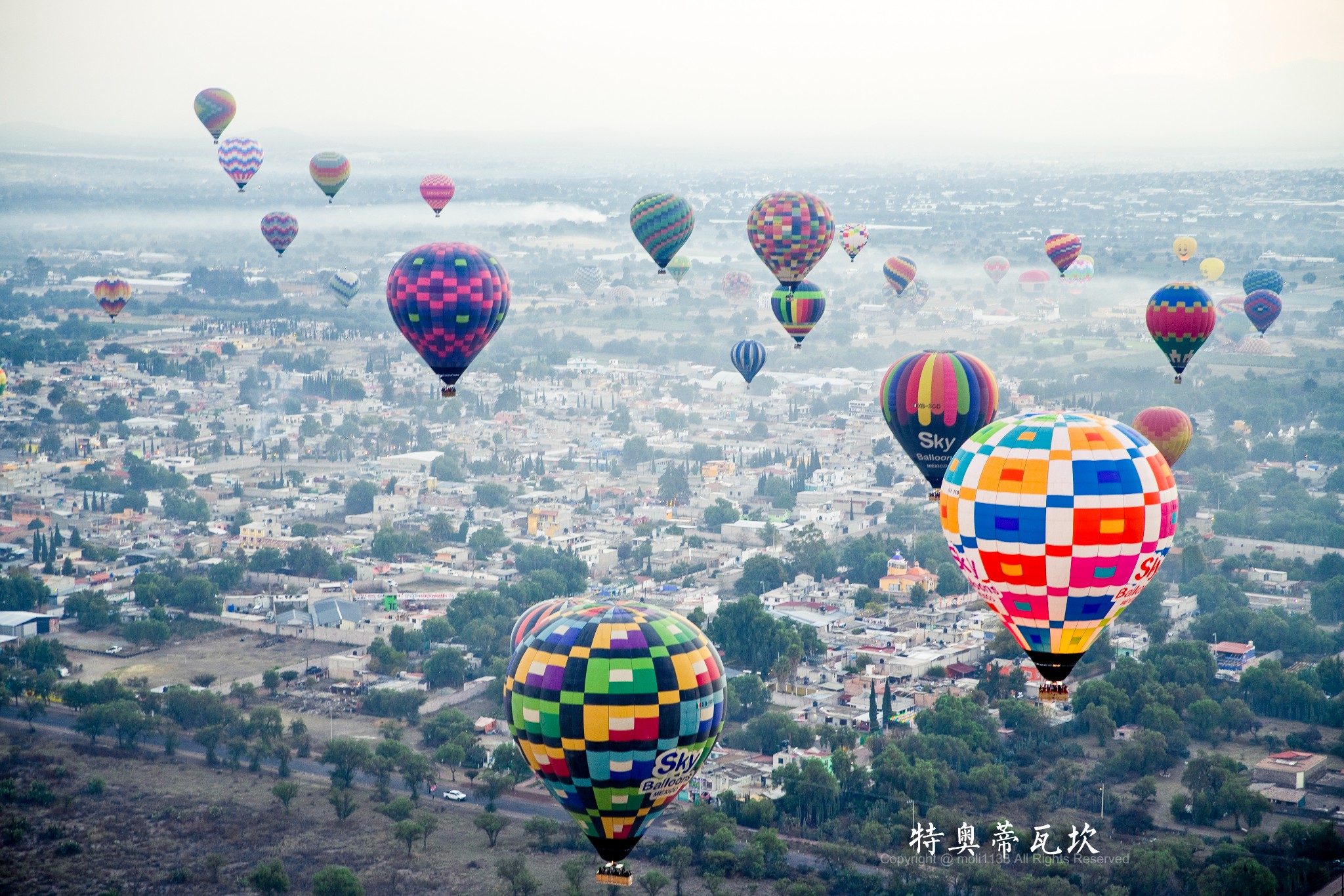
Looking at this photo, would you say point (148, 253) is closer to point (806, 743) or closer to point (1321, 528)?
point (1321, 528)

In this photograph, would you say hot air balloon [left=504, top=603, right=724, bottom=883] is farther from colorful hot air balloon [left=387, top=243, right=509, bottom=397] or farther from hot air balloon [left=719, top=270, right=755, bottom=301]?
hot air balloon [left=719, top=270, right=755, bottom=301]

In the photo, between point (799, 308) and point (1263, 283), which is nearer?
point (799, 308)

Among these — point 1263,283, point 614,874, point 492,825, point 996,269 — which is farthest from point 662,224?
point 996,269

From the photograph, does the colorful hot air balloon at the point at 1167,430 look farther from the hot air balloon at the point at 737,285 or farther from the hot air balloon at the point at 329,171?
the hot air balloon at the point at 737,285

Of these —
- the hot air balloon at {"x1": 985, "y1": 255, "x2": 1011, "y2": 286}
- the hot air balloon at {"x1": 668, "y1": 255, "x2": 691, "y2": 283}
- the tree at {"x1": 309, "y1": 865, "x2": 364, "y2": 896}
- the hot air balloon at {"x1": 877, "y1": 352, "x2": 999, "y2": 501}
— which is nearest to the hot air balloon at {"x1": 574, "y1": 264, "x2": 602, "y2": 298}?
the hot air balloon at {"x1": 985, "y1": 255, "x2": 1011, "y2": 286}

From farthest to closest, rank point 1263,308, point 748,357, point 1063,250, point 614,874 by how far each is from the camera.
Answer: point 1063,250 → point 1263,308 → point 748,357 → point 614,874

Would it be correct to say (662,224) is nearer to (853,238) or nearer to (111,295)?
(853,238)
